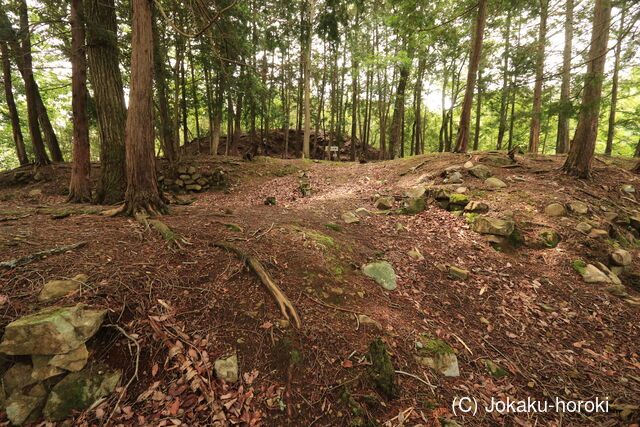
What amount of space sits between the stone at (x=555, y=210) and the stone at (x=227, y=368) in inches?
291

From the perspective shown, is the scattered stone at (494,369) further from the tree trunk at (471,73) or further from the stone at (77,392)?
the tree trunk at (471,73)

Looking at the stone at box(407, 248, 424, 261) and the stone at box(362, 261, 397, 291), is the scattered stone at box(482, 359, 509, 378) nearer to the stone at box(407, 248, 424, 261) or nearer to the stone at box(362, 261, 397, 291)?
the stone at box(362, 261, 397, 291)

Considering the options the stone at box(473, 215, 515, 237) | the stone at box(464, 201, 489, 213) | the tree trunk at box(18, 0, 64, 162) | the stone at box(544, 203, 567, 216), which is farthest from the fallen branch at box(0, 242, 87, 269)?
the tree trunk at box(18, 0, 64, 162)

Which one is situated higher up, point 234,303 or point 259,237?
point 259,237

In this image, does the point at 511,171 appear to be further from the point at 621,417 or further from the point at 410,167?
the point at 621,417

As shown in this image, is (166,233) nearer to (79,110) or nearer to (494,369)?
(494,369)

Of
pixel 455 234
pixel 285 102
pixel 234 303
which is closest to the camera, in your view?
pixel 234 303

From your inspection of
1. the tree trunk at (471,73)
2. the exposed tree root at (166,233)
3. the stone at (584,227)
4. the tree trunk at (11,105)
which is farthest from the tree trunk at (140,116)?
the tree trunk at (11,105)

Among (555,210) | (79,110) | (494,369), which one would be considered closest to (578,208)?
(555,210)

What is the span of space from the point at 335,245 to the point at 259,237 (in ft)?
4.56

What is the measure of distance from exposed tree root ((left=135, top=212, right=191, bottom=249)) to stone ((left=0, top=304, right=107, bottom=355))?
1.47 metres

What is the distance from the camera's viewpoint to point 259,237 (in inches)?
166

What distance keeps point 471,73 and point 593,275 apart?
315 inches

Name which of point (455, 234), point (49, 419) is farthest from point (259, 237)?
point (455, 234)
